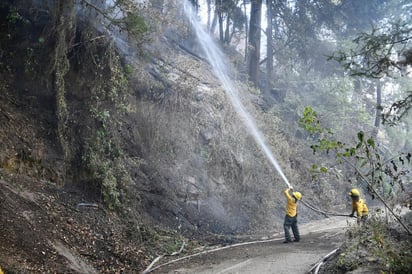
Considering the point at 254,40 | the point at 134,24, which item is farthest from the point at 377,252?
the point at 254,40

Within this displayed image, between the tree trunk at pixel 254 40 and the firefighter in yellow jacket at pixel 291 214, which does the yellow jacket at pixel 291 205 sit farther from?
the tree trunk at pixel 254 40

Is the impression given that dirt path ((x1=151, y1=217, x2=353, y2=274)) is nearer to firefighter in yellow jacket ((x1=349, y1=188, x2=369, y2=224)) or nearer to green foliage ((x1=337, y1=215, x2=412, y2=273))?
green foliage ((x1=337, y1=215, x2=412, y2=273))

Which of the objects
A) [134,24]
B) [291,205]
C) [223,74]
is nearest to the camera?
[134,24]

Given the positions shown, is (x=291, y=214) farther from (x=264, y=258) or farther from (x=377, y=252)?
(x=377, y=252)

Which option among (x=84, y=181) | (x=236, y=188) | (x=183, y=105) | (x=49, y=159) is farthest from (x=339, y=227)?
(x=49, y=159)

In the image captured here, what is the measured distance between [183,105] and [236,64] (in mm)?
9429

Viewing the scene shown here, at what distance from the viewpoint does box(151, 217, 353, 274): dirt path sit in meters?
8.90

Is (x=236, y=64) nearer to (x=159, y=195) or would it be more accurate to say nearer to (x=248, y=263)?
(x=159, y=195)

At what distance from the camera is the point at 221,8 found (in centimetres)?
2172

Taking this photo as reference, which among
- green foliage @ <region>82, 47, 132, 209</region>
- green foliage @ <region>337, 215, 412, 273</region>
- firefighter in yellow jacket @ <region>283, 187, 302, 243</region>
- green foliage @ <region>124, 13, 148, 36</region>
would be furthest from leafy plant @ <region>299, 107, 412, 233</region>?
green foliage @ <region>82, 47, 132, 209</region>

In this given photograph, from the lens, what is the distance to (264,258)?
10.0m

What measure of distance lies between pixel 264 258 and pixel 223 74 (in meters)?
14.2

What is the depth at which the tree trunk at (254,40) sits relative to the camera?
2383 centimetres

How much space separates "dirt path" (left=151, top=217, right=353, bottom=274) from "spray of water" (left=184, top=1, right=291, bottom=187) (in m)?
4.04
